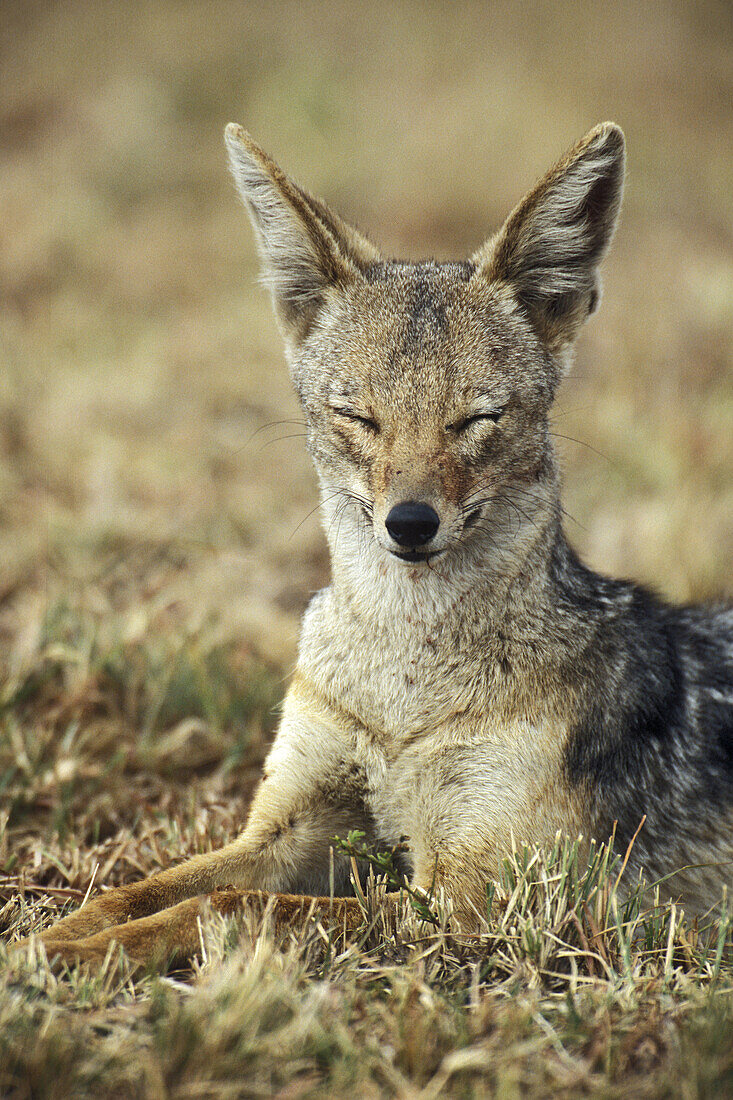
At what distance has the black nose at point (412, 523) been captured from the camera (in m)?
3.22

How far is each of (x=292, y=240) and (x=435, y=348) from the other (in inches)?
33.0

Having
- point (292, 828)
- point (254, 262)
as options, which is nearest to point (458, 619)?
point (292, 828)

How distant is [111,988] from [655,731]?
224 centimetres

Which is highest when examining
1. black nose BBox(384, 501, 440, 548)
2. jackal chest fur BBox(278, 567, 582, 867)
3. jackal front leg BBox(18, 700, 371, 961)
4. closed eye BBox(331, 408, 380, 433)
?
closed eye BBox(331, 408, 380, 433)

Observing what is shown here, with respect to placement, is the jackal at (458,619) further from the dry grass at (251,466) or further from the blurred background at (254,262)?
the blurred background at (254,262)

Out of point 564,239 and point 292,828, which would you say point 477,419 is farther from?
point 292,828

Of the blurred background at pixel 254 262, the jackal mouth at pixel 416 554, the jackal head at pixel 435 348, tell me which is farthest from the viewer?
the blurred background at pixel 254 262

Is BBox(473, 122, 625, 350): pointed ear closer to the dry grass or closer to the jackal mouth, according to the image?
the dry grass

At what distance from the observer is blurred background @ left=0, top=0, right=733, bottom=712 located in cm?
711

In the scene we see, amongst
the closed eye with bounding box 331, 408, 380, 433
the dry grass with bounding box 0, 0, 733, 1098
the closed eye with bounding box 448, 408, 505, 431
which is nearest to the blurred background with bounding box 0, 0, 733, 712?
the dry grass with bounding box 0, 0, 733, 1098

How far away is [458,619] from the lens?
3.74 meters

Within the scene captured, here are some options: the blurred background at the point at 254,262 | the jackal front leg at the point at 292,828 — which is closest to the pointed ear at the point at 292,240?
the blurred background at the point at 254,262

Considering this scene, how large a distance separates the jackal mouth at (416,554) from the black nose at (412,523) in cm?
5

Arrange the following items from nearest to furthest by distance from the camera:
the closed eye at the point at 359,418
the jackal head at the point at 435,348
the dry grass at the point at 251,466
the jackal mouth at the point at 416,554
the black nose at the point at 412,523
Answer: the dry grass at the point at 251,466 → the black nose at the point at 412,523 → the jackal mouth at the point at 416,554 → the jackal head at the point at 435,348 → the closed eye at the point at 359,418
